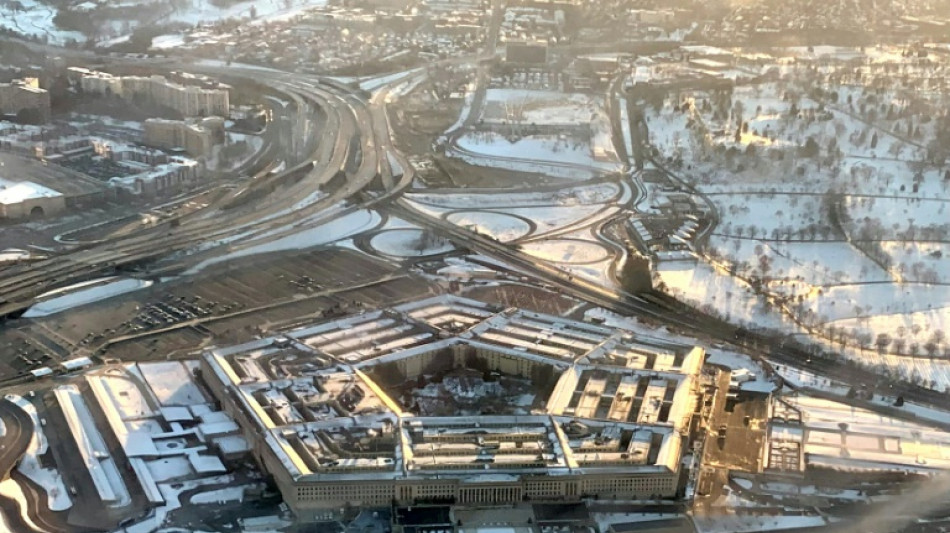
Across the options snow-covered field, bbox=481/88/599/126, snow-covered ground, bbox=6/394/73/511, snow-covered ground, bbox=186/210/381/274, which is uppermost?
snow-covered field, bbox=481/88/599/126

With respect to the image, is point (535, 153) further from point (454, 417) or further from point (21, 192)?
point (454, 417)

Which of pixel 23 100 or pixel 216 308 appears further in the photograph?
pixel 23 100

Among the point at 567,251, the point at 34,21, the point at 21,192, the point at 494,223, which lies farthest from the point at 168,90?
the point at 34,21

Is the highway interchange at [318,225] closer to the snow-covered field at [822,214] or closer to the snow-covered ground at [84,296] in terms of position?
the snow-covered ground at [84,296]

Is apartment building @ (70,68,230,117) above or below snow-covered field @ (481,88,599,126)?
below

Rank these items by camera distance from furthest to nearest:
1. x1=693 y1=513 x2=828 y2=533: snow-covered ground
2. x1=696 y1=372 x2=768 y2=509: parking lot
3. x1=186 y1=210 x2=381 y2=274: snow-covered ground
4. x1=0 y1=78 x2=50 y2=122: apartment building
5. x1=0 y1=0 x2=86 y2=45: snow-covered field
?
x1=0 y1=0 x2=86 y2=45: snow-covered field
x1=0 y1=78 x2=50 y2=122: apartment building
x1=186 y1=210 x2=381 y2=274: snow-covered ground
x1=696 y1=372 x2=768 y2=509: parking lot
x1=693 y1=513 x2=828 y2=533: snow-covered ground

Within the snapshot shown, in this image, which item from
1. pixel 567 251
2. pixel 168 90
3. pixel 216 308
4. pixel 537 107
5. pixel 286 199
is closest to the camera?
pixel 216 308

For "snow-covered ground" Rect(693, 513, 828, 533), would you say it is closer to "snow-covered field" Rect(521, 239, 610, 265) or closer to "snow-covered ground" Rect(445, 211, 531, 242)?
"snow-covered field" Rect(521, 239, 610, 265)

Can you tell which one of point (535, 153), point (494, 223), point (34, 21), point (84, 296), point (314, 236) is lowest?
point (84, 296)

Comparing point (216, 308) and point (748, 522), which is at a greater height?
point (748, 522)

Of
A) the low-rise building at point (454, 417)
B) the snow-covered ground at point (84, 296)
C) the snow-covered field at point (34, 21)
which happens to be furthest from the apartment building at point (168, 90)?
the low-rise building at point (454, 417)

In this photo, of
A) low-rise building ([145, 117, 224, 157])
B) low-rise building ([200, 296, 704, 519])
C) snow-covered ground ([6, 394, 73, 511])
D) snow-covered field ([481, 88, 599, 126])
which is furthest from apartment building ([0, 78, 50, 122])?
snow-covered ground ([6, 394, 73, 511])
